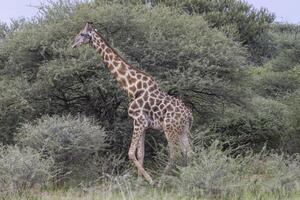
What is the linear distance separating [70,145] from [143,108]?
66.3 inches

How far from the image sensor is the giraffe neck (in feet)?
41.2

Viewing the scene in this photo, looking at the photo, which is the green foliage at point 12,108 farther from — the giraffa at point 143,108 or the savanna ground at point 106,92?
the giraffa at point 143,108

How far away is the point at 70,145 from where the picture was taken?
1183cm

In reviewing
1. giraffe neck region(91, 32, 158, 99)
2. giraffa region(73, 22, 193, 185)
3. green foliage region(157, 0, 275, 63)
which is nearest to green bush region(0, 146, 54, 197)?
giraffa region(73, 22, 193, 185)

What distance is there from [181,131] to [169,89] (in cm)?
298

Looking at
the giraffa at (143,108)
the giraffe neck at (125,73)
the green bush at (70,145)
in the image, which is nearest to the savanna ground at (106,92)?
the green bush at (70,145)

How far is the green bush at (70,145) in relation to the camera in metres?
11.8

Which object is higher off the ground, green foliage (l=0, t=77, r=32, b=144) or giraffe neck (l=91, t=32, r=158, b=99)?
giraffe neck (l=91, t=32, r=158, b=99)

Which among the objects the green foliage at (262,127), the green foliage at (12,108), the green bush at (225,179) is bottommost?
the green foliage at (262,127)

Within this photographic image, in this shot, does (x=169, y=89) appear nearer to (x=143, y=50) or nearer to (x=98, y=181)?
(x=143, y=50)

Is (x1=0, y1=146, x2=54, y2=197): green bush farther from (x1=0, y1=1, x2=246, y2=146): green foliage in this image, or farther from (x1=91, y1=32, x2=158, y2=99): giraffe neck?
(x1=0, y1=1, x2=246, y2=146): green foliage

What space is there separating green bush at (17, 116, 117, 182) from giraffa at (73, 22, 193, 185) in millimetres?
790

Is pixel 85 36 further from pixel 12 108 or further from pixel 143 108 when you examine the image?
pixel 12 108

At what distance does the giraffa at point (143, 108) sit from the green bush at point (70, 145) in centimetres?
79
